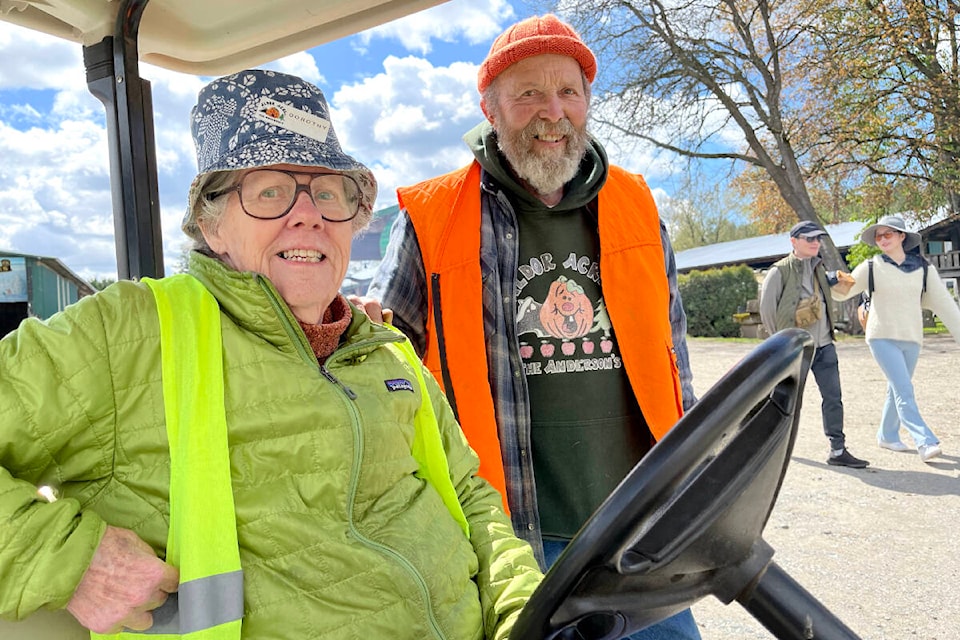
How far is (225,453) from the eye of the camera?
1298 mm

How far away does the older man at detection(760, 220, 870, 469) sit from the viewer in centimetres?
625

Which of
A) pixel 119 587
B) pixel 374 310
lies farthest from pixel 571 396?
pixel 119 587

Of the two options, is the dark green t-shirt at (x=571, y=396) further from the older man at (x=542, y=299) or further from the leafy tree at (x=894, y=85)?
the leafy tree at (x=894, y=85)

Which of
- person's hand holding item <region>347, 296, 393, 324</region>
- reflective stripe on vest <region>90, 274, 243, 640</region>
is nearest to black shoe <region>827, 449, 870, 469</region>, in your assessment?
person's hand holding item <region>347, 296, 393, 324</region>

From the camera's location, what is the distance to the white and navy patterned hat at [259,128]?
1.55 m

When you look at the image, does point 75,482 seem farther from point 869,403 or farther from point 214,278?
point 869,403

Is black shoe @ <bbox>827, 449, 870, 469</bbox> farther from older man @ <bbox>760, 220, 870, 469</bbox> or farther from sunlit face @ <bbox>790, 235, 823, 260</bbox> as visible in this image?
sunlit face @ <bbox>790, 235, 823, 260</bbox>

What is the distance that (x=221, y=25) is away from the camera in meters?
2.05

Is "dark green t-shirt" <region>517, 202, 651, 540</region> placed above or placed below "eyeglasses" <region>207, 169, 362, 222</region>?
below

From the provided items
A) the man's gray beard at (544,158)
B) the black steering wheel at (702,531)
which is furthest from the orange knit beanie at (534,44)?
the black steering wheel at (702,531)

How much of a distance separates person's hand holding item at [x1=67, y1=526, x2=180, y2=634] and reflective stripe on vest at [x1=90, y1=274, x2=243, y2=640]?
0.08 feet

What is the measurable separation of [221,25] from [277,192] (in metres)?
0.73

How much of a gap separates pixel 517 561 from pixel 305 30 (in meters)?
1.47

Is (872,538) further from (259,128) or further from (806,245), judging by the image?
(259,128)
